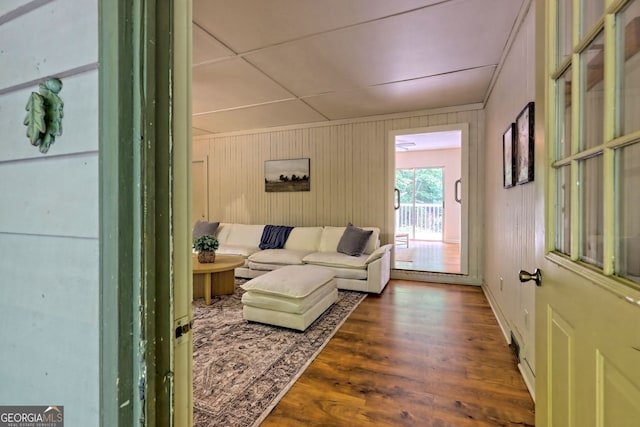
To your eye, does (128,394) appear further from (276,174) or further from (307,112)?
(276,174)

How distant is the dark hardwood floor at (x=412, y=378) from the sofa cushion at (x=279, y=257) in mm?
1398

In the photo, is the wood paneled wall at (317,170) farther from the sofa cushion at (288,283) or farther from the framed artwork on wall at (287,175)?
the sofa cushion at (288,283)

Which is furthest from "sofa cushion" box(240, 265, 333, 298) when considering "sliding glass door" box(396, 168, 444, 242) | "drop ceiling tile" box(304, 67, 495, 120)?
"sliding glass door" box(396, 168, 444, 242)

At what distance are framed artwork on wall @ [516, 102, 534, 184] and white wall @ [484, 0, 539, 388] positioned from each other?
67 mm

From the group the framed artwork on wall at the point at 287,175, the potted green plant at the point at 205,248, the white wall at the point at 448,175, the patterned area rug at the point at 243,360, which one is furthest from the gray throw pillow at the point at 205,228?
the white wall at the point at 448,175

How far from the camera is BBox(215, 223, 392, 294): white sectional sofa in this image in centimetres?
371

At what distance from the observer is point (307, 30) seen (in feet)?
7.37

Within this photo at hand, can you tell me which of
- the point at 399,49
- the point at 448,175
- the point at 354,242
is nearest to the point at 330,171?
the point at 354,242

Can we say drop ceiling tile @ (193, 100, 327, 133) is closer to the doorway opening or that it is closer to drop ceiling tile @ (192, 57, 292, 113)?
drop ceiling tile @ (192, 57, 292, 113)

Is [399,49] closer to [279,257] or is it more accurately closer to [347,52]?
[347,52]

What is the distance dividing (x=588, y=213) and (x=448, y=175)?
25.7ft

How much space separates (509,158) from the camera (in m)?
2.38

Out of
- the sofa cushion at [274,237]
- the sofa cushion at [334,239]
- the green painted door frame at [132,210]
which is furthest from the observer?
the sofa cushion at [274,237]

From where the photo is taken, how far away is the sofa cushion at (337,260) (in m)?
3.75
